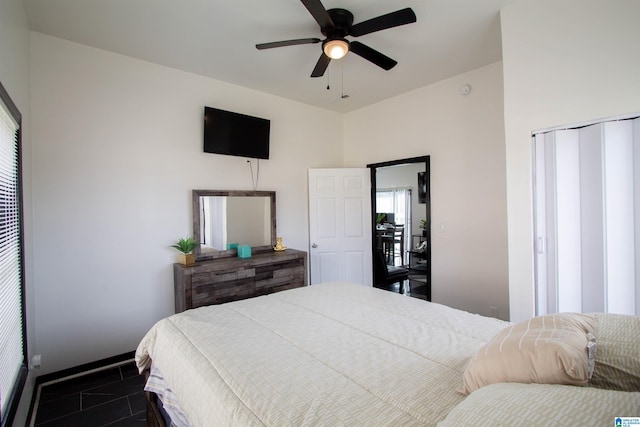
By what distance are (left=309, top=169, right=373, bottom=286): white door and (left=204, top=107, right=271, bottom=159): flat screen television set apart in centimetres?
84

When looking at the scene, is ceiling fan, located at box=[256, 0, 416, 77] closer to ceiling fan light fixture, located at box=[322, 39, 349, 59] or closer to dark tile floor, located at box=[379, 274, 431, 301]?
ceiling fan light fixture, located at box=[322, 39, 349, 59]

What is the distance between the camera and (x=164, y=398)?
1.46m

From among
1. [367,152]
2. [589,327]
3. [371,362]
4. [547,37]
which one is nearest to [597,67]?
[547,37]

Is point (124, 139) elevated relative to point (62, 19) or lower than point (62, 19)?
lower

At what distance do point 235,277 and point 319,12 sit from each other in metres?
2.42

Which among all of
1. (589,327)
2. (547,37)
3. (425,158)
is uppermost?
(547,37)

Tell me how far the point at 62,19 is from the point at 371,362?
10.6 feet

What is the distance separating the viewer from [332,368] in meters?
1.18

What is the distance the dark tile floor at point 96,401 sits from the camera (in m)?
2.05

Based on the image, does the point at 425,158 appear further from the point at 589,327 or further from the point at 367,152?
the point at 589,327

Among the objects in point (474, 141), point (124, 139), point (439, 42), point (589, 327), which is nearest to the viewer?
point (589, 327)

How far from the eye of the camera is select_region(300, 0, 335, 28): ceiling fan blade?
178cm

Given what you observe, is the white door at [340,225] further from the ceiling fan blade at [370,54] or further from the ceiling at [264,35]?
the ceiling fan blade at [370,54]

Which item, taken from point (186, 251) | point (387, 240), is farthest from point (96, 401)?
point (387, 240)
